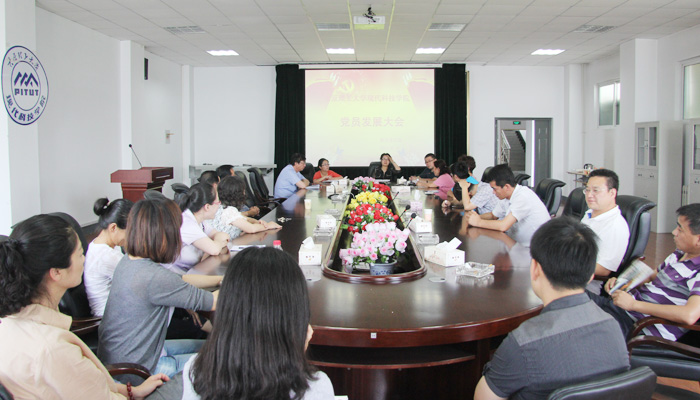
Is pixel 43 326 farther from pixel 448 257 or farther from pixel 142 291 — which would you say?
pixel 448 257

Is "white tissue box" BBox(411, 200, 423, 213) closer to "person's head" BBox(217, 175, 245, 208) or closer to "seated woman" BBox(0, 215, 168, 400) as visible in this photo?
"person's head" BBox(217, 175, 245, 208)

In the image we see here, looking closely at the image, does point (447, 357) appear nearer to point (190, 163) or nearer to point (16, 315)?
point (16, 315)

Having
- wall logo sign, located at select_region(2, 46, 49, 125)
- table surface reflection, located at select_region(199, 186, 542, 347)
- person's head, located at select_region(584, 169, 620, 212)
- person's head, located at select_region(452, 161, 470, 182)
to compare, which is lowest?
table surface reflection, located at select_region(199, 186, 542, 347)

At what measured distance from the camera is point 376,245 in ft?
8.92

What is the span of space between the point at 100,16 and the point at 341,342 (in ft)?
21.8

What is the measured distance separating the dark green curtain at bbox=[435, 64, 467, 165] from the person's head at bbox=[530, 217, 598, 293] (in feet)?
31.9

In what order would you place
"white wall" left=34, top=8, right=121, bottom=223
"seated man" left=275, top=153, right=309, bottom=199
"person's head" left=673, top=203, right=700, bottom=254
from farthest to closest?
"seated man" left=275, top=153, right=309, bottom=199
"white wall" left=34, top=8, right=121, bottom=223
"person's head" left=673, top=203, right=700, bottom=254

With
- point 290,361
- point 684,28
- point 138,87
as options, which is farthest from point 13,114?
point 684,28

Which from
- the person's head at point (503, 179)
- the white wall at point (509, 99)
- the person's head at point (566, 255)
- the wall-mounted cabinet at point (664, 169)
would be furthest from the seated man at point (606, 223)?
the white wall at point (509, 99)

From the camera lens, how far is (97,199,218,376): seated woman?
2000 millimetres

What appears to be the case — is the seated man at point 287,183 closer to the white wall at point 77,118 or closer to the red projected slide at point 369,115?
the white wall at point 77,118

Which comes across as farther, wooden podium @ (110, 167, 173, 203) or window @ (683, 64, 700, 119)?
window @ (683, 64, 700, 119)

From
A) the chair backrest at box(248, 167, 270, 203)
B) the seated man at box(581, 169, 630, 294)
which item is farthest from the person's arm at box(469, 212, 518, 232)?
the chair backrest at box(248, 167, 270, 203)

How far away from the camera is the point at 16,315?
1491mm
